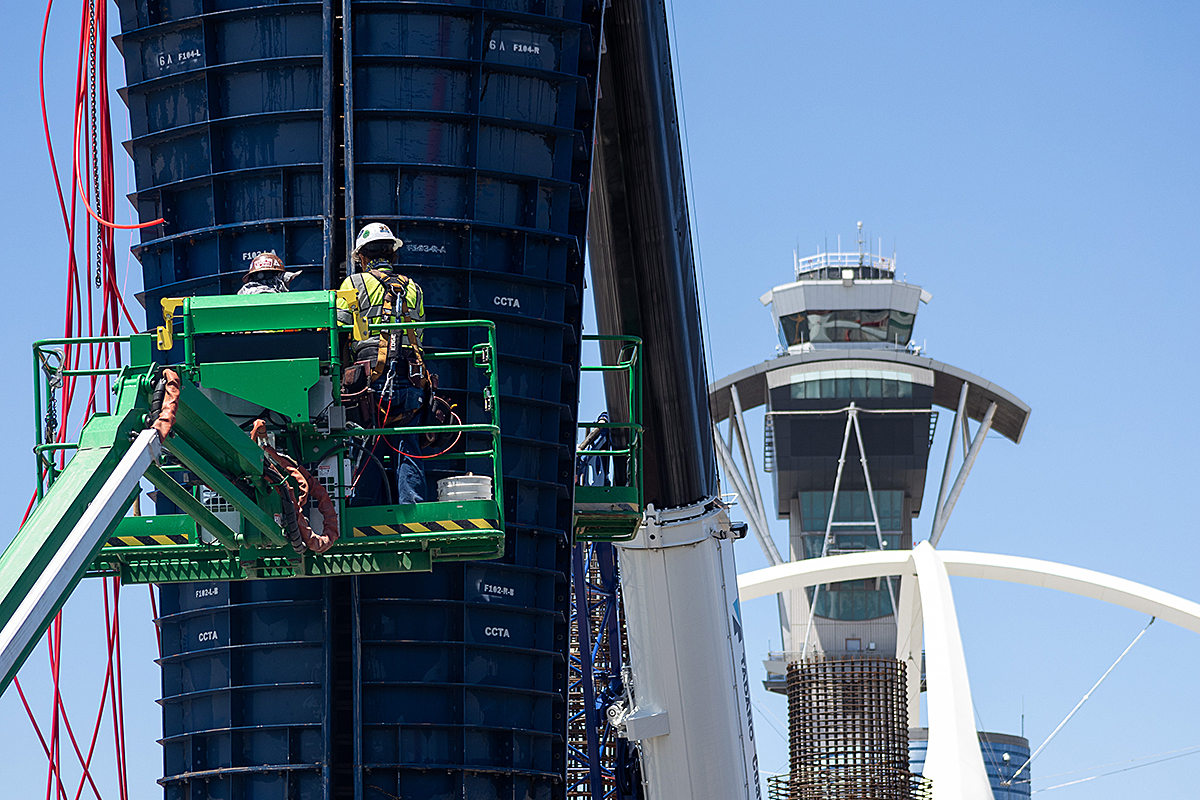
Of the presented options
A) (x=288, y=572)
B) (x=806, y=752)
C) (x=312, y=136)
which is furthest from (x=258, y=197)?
(x=806, y=752)

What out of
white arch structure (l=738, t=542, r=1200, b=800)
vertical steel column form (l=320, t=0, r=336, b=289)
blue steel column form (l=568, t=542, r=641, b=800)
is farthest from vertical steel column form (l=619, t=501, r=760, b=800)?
white arch structure (l=738, t=542, r=1200, b=800)

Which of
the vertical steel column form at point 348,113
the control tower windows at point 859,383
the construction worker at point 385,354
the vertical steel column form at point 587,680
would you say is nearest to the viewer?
the construction worker at point 385,354

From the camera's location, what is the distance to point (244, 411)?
1213cm

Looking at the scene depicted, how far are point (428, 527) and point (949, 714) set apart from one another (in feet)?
117

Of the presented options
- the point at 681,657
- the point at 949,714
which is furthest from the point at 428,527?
the point at 949,714

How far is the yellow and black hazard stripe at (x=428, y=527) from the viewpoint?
1314 centimetres

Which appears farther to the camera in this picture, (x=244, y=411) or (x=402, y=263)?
(x=402, y=263)

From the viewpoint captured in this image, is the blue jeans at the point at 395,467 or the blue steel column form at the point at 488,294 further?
the blue steel column form at the point at 488,294

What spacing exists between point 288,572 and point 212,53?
22.4 ft

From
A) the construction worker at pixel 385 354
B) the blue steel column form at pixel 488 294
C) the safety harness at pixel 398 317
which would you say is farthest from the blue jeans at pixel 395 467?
the blue steel column form at pixel 488 294

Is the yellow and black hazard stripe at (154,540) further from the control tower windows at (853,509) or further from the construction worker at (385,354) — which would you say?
the control tower windows at (853,509)

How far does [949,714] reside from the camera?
4588 centimetres

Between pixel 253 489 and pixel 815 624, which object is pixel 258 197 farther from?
pixel 815 624

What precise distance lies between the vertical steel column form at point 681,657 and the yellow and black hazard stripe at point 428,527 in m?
6.94
